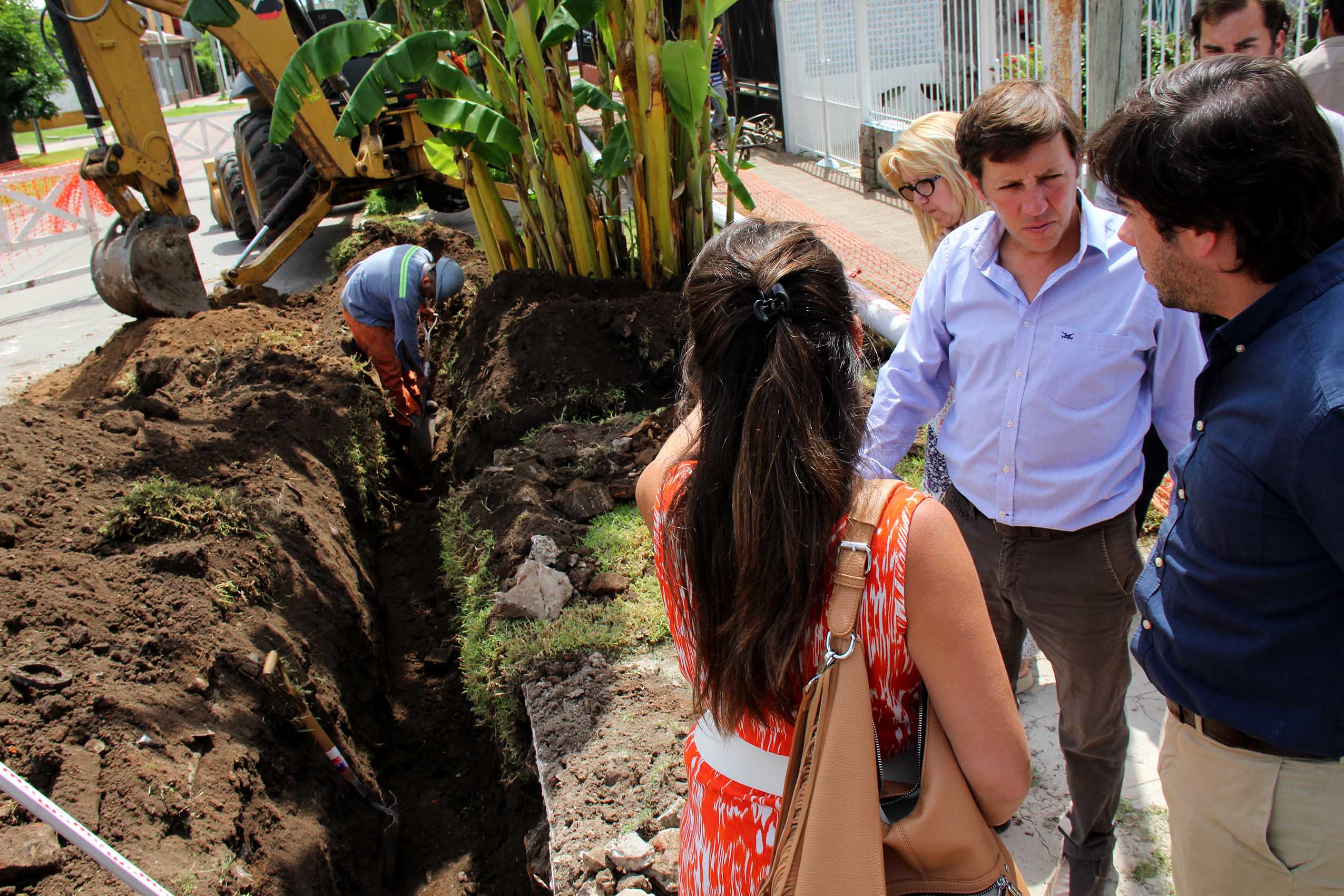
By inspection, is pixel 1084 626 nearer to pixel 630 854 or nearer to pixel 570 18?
pixel 630 854

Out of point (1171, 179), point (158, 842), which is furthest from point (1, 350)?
point (1171, 179)

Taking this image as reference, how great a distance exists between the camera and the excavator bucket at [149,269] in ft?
27.0

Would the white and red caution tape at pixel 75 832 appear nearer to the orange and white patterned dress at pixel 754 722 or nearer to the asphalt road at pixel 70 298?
the orange and white patterned dress at pixel 754 722

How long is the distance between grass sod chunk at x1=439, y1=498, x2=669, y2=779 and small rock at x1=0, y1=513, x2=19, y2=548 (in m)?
1.87

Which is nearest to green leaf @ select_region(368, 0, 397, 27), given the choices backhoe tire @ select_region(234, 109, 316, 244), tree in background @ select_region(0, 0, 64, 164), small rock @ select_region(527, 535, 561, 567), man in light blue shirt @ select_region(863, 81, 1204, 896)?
backhoe tire @ select_region(234, 109, 316, 244)

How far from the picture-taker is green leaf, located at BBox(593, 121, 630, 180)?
611 cm

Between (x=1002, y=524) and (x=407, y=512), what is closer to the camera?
(x=1002, y=524)

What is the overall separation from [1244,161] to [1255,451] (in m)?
0.44

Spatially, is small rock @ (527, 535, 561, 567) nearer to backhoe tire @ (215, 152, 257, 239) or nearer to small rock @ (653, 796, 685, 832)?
small rock @ (653, 796, 685, 832)

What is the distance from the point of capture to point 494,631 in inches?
158

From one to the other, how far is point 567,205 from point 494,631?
340 cm

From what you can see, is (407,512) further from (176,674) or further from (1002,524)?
(1002,524)

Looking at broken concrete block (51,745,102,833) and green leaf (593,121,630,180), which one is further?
green leaf (593,121,630,180)

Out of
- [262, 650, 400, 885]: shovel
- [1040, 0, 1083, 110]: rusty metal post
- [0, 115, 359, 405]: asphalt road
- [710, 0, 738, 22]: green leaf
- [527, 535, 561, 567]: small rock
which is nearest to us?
[262, 650, 400, 885]: shovel
